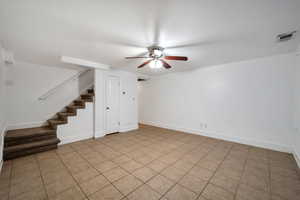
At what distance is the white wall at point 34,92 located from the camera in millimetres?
3303

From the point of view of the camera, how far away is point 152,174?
78.2 inches

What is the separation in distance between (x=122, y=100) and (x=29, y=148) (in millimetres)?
2781

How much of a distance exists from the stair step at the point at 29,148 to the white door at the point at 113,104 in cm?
155

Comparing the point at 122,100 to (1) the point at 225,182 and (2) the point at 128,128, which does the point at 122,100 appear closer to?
(2) the point at 128,128

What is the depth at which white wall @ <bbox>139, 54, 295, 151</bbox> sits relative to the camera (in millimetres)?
2807

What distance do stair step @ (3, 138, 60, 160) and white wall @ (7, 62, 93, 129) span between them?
1288mm

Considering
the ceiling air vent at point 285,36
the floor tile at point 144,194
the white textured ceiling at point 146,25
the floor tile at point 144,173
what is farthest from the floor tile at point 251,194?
the ceiling air vent at point 285,36

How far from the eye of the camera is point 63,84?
407 cm

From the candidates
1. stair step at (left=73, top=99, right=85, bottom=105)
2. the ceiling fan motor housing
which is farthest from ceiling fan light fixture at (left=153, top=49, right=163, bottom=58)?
stair step at (left=73, top=99, right=85, bottom=105)

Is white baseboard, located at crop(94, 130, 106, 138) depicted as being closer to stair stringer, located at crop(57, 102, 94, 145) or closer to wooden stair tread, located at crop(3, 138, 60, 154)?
stair stringer, located at crop(57, 102, 94, 145)

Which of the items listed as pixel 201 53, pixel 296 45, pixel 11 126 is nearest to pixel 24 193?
pixel 11 126

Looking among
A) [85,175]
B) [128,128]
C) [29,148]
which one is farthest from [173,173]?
[29,148]

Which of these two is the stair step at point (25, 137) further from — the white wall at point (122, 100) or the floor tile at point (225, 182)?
the floor tile at point (225, 182)

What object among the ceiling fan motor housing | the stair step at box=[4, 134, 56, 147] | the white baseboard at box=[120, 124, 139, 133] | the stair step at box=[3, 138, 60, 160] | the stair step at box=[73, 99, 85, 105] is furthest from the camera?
the white baseboard at box=[120, 124, 139, 133]
